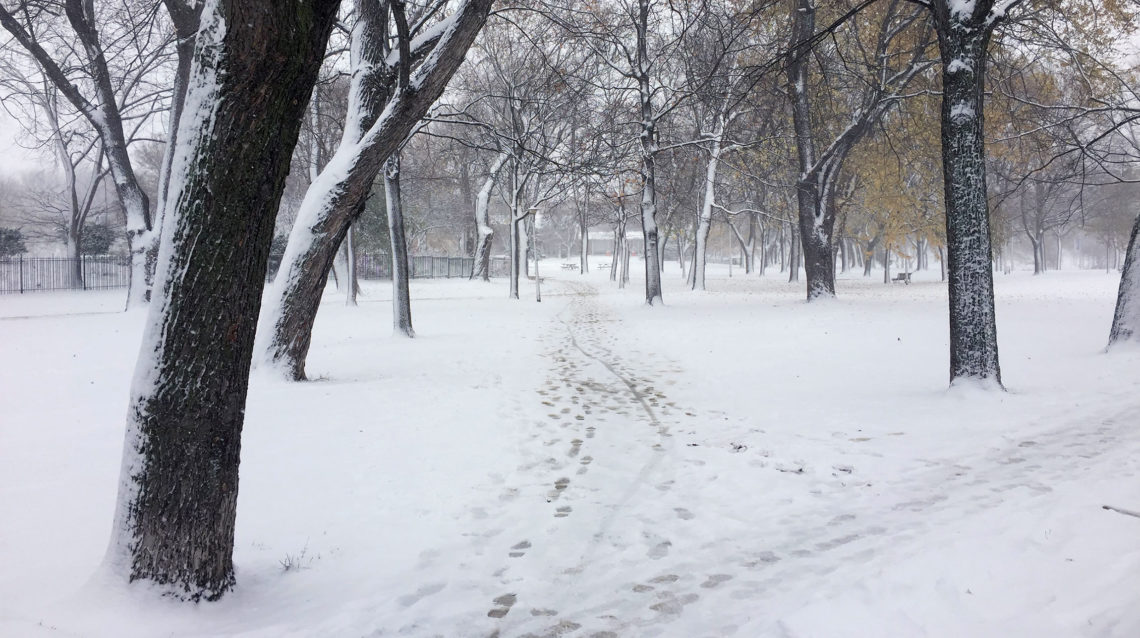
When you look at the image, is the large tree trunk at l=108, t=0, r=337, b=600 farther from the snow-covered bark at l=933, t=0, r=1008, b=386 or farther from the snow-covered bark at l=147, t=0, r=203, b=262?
the snow-covered bark at l=933, t=0, r=1008, b=386

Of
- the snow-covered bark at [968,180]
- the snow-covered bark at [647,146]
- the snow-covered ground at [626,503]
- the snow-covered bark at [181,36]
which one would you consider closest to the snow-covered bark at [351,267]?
the snow-covered bark at [181,36]

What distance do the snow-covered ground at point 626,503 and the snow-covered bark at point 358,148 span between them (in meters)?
0.74

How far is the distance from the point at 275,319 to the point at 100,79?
11453 millimetres

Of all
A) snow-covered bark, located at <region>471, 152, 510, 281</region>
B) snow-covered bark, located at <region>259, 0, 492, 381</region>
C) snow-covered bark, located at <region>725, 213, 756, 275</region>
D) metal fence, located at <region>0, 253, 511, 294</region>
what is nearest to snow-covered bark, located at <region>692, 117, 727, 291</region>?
snow-covered bark, located at <region>725, 213, 756, 275</region>

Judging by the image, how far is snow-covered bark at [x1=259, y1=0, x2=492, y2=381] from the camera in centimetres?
644

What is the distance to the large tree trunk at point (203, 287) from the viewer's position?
8.58 feet

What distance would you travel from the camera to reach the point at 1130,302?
893cm

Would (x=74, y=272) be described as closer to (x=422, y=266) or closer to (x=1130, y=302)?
(x=422, y=266)

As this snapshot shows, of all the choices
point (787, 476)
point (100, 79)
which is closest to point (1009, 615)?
point (787, 476)

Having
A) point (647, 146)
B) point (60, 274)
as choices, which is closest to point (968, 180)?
point (647, 146)

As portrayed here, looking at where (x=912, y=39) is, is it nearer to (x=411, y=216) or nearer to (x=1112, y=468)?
(x=1112, y=468)

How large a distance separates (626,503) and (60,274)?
33.8m

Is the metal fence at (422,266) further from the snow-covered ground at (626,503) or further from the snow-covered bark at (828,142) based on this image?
the snow-covered ground at (626,503)

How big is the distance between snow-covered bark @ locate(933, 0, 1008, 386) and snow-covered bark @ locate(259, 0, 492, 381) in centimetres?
513
